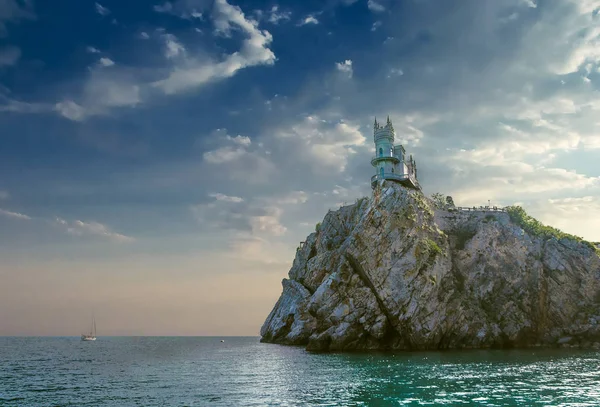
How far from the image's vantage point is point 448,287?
3049 inches

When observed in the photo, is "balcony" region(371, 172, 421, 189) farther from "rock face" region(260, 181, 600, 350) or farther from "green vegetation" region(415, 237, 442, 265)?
"green vegetation" region(415, 237, 442, 265)

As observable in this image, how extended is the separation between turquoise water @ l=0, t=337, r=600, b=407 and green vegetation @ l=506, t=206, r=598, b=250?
106 ft

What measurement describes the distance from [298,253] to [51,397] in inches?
3199

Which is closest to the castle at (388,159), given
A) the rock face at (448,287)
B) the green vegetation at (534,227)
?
the rock face at (448,287)

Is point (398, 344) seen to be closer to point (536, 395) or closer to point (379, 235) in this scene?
point (379, 235)

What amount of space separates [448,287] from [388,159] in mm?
37155

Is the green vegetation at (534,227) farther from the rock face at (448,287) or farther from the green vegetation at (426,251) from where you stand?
the green vegetation at (426,251)

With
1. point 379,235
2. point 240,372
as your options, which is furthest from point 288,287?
point 240,372

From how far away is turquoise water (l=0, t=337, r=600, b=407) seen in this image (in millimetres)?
34438

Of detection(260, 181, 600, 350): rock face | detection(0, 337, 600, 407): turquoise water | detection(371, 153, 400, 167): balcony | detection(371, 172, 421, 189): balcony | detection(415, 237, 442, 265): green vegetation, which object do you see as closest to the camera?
detection(0, 337, 600, 407): turquoise water

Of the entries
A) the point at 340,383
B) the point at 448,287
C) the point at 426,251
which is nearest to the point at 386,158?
the point at 426,251

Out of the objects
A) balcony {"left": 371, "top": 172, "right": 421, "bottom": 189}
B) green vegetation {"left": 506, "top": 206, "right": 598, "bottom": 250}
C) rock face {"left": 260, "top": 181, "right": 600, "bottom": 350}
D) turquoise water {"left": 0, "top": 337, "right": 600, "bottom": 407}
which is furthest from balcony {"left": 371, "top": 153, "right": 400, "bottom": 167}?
turquoise water {"left": 0, "top": 337, "right": 600, "bottom": 407}

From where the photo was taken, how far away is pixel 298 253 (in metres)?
118

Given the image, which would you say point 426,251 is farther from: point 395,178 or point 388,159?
point 388,159
